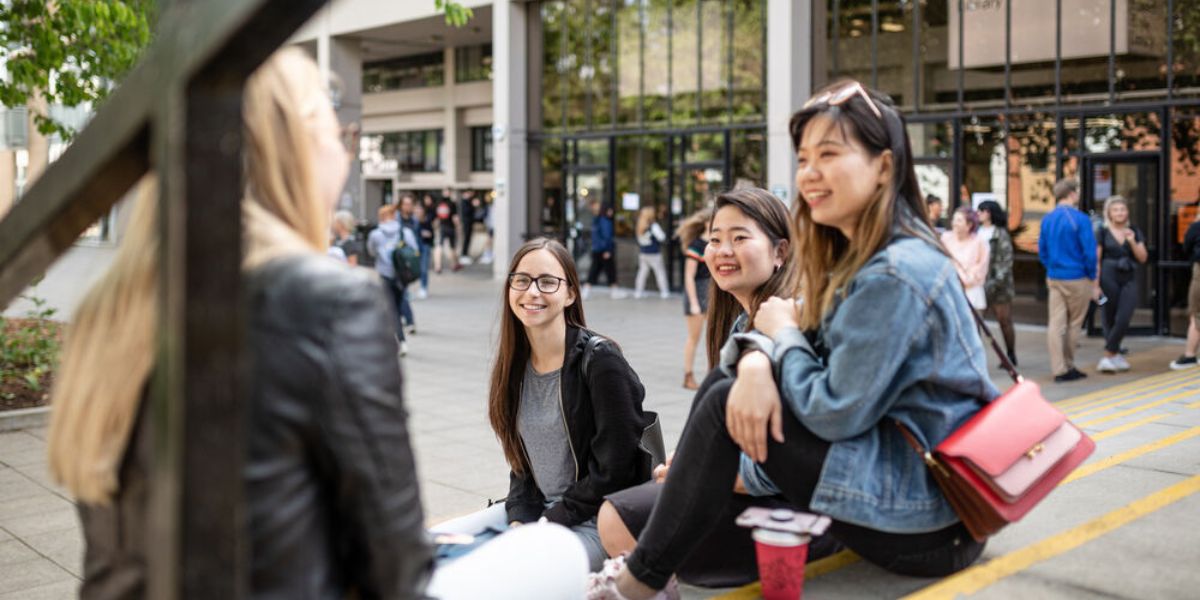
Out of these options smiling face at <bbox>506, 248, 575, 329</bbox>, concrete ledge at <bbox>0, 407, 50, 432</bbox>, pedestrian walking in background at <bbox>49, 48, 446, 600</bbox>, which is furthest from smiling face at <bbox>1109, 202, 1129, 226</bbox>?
pedestrian walking in background at <bbox>49, 48, 446, 600</bbox>

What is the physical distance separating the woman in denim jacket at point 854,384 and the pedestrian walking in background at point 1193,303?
9229 millimetres

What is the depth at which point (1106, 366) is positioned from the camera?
11.0m

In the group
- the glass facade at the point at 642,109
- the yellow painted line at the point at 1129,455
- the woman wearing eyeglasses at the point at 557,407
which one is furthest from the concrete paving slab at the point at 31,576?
the glass facade at the point at 642,109

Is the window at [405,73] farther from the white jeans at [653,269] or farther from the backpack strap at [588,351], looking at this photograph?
the backpack strap at [588,351]

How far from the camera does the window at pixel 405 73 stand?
3584 cm

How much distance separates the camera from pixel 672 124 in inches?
858

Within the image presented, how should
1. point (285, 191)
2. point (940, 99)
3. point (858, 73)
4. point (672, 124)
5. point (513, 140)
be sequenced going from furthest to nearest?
1. point (513, 140)
2. point (672, 124)
3. point (858, 73)
4. point (940, 99)
5. point (285, 191)

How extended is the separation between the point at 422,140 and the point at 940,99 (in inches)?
941

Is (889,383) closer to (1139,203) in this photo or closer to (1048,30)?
(1139,203)

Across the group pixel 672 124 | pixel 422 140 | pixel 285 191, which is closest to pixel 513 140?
pixel 672 124

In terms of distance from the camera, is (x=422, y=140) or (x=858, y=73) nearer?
(x=858, y=73)

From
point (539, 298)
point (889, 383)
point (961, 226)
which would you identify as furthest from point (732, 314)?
point (961, 226)

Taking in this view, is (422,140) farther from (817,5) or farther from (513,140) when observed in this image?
(817,5)

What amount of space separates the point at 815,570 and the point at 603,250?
1823cm
